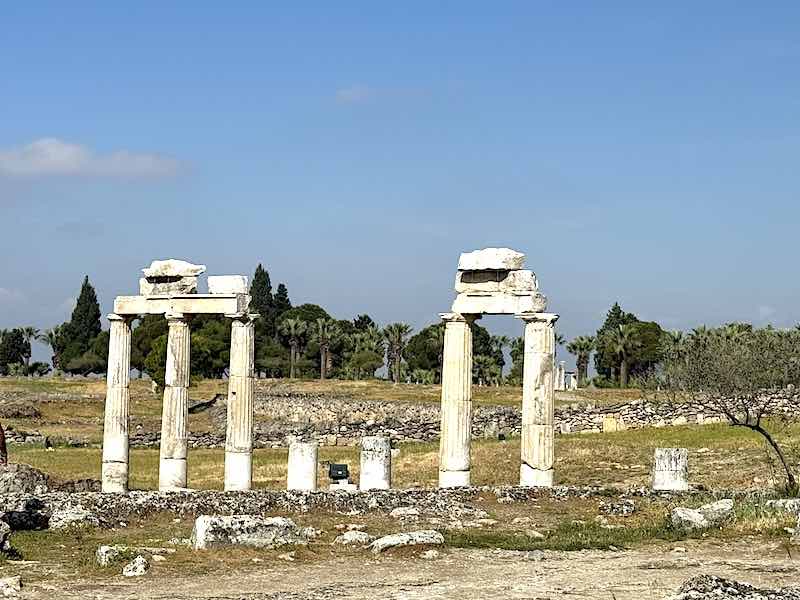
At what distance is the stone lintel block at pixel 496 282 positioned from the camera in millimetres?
34281

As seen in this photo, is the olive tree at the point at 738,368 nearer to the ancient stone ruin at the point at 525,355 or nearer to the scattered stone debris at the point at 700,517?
the ancient stone ruin at the point at 525,355

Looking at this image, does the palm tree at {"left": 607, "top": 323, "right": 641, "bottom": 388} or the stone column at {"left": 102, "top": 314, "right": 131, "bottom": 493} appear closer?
the stone column at {"left": 102, "top": 314, "right": 131, "bottom": 493}

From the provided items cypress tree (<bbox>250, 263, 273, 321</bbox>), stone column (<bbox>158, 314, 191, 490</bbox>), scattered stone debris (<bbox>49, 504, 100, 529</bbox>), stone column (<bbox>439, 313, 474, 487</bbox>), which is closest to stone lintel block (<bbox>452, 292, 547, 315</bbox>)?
stone column (<bbox>439, 313, 474, 487</bbox>)

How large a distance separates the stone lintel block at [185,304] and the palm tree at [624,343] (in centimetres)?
7775

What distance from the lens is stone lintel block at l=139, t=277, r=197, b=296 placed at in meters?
37.5

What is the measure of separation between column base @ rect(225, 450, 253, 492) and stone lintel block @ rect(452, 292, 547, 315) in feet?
23.9

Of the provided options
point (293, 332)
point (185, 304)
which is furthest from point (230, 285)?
point (293, 332)

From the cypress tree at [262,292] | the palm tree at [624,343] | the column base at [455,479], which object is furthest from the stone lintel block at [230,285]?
the cypress tree at [262,292]

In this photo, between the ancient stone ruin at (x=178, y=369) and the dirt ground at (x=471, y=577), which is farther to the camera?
the ancient stone ruin at (x=178, y=369)

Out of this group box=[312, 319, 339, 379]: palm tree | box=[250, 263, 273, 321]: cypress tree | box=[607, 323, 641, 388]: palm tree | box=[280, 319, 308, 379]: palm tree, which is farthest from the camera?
box=[250, 263, 273, 321]: cypress tree

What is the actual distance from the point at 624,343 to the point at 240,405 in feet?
261

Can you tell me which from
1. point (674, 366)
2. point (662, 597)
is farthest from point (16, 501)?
point (674, 366)

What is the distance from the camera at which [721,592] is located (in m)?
14.8

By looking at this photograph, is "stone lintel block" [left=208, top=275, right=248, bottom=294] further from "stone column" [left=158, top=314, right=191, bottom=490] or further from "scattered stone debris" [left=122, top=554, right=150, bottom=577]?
"scattered stone debris" [left=122, top=554, right=150, bottom=577]
